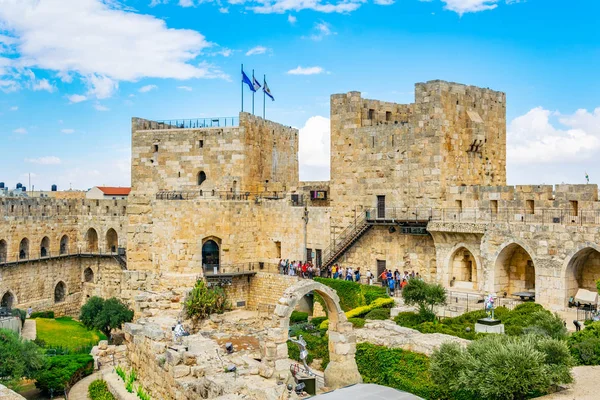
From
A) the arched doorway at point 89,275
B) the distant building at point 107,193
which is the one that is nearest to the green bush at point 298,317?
the arched doorway at point 89,275

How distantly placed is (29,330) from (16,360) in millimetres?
11476

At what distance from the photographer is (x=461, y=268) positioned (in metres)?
25.2

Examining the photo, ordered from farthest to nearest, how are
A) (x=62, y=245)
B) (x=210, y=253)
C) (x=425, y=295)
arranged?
(x=62, y=245), (x=210, y=253), (x=425, y=295)

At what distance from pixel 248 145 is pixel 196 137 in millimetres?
Answer: 2929

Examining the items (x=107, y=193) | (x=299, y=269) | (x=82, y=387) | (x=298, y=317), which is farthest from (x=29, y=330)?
(x=107, y=193)

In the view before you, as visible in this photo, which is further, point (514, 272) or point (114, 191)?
point (114, 191)

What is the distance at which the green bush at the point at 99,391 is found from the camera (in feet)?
63.1

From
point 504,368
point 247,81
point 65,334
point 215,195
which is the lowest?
point 65,334

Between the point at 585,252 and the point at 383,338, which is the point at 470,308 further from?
the point at 383,338

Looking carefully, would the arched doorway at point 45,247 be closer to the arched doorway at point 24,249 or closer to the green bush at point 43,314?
the arched doorway at point 24,249

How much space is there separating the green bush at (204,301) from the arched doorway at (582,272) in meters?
14.7

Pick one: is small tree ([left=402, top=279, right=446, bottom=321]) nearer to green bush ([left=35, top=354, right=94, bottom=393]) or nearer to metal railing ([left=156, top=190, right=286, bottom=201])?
green bush ([left=35, top=354, right=94, bottom=393])

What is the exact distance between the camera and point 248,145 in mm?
34000

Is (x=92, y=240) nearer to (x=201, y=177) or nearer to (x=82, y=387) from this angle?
(x=201, y=177)
